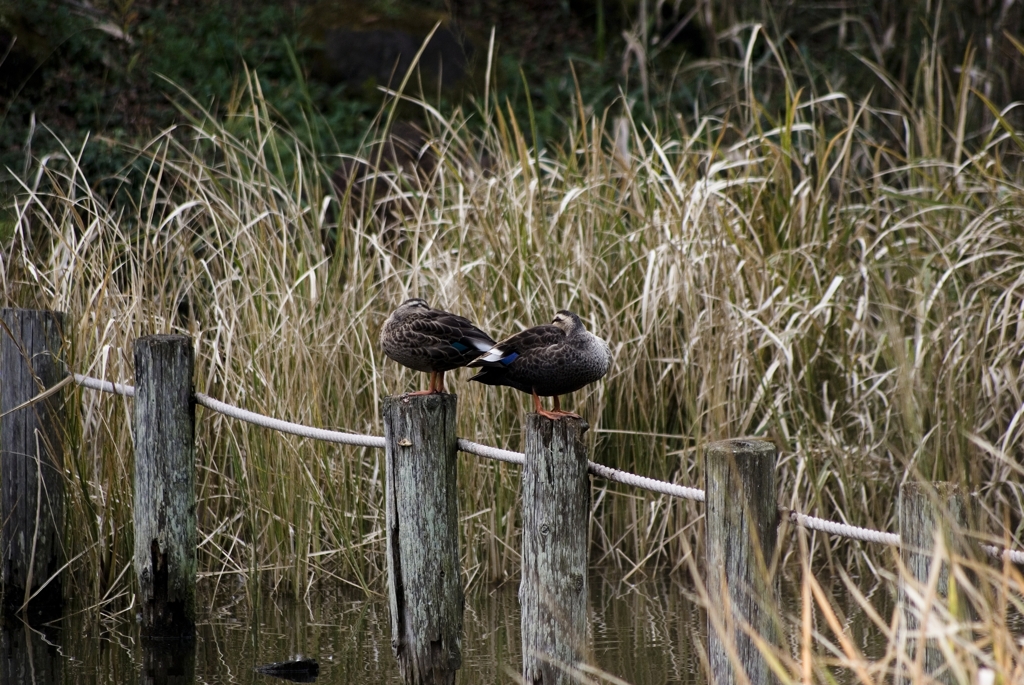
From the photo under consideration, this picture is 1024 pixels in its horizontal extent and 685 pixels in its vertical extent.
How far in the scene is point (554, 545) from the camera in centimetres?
270

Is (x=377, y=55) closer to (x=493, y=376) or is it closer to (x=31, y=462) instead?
(x=31, y=462)

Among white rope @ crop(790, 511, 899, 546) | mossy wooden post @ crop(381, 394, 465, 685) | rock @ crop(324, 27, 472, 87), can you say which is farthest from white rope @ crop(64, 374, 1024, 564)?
rock @ crop(324, 27, 472, 87)

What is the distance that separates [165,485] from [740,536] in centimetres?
215

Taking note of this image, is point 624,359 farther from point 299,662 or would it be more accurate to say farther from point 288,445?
point 299,662

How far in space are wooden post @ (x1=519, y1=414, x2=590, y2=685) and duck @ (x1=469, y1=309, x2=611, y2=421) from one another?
129 mm

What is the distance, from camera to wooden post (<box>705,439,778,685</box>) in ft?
7.04

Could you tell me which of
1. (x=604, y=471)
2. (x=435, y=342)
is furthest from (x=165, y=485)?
(x=604, y=471)

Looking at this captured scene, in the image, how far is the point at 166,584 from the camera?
3.73 m

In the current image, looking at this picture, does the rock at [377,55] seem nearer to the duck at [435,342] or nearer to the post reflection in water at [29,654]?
the post reflection in water at [29,654]

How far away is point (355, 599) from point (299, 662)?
68cm

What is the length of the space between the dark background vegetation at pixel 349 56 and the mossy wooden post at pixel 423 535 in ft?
14.0

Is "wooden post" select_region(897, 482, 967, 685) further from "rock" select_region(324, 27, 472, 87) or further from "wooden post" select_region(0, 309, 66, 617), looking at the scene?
"rock" select_region(324, 27, 472, 87)

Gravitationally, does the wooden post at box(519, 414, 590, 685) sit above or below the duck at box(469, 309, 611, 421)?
below

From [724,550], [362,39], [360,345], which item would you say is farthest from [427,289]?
[362,39]
